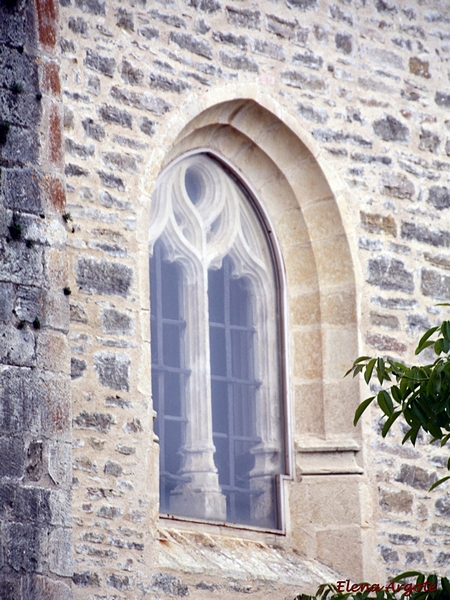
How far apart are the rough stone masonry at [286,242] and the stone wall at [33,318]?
0.65 m

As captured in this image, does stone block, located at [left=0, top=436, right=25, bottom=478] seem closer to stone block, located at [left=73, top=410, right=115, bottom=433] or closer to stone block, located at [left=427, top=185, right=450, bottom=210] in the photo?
stone block, located at [left=73, top=410, right=115, bottom=433]

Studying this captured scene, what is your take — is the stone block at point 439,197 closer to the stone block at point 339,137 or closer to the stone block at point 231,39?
the stone block at point 339,137

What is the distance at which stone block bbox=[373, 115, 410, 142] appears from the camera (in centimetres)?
845

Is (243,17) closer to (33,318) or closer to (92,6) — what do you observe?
(92,6)

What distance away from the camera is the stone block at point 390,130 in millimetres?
8445

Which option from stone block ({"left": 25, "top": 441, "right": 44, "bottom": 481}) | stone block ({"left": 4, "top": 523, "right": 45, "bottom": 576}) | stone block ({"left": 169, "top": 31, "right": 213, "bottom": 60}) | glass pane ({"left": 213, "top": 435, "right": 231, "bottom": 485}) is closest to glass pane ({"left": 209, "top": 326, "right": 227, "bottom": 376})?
glass pane ({"left": 213, "top": 435, "right": 231, "bottom": 485})

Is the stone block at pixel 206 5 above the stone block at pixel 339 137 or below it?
above

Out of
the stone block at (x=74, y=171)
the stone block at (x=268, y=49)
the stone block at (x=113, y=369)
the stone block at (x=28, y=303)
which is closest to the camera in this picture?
the stone block at (x=28, y=303)

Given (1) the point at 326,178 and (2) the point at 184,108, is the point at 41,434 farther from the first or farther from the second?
(1) the point at 326,178

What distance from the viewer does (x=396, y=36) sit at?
342 inches

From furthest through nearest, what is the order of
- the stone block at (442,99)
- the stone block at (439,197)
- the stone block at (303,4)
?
the stone block at (442,99), the stone block at (439,197), the stone block at (303,4)

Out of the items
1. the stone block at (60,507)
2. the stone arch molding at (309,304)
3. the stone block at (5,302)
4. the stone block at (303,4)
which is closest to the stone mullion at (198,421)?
the stone arch molding at (309,304)

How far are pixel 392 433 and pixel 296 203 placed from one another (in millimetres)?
1476

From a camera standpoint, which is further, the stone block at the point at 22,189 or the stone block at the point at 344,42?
the stone block at the point at 344,42
